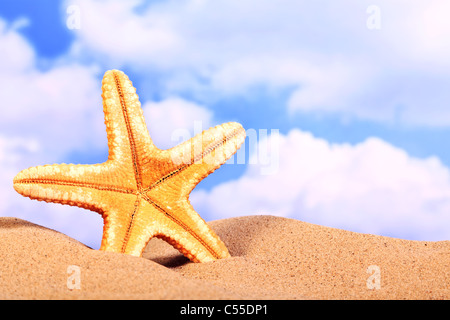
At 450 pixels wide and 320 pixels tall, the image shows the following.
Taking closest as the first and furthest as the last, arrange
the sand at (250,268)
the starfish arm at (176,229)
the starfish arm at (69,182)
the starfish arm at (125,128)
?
the sand at (250,268)
the starfish arm at (69,182)
the starfish arm at (176,229)
the starfish arm at (125,128)

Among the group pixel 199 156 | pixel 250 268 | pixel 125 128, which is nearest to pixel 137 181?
pixel 125 128

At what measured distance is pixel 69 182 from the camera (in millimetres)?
4059

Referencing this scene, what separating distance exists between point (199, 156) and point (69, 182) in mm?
1152

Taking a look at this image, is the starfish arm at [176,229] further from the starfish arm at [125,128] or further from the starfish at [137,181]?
the starfish arm at [125,128]

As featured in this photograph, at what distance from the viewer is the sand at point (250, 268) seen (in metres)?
2.84

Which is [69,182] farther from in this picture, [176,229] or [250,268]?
[250,268]

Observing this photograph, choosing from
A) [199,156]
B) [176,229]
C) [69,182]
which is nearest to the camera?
[69,182]

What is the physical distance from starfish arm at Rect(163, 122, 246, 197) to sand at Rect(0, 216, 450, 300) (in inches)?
29.8

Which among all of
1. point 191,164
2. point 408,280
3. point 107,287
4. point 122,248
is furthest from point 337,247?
point 107,287

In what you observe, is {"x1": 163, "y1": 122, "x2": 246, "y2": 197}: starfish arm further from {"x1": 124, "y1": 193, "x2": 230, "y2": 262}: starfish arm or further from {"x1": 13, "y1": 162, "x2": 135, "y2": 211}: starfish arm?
{"x1": 13, "y1": 162, "x2": 135, "y2": 211}: starfish arm

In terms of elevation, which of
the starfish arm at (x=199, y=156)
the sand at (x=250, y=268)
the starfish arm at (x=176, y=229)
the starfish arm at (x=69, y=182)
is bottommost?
the sand at (x=250, y=268)

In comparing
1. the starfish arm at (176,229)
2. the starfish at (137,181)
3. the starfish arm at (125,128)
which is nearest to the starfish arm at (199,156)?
the starfish at (137,181)

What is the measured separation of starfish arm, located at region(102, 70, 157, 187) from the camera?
424 cm
